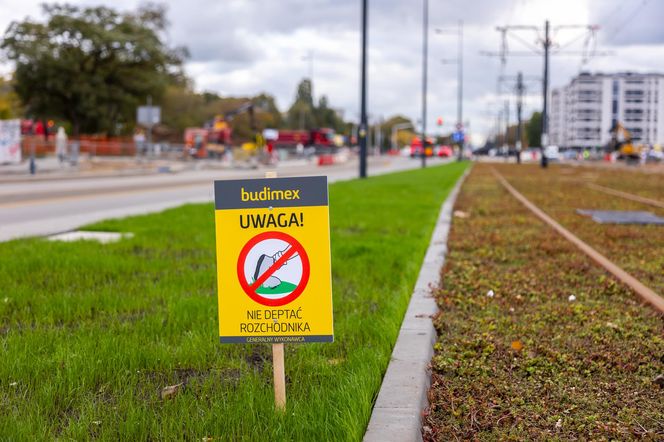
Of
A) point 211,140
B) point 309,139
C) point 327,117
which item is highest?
point 327,117

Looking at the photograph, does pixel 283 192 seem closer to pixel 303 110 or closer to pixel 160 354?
pixel 160 354

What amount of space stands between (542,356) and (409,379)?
110cm

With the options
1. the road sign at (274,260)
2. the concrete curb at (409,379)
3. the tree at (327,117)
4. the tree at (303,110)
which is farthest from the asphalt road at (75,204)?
the tree at (327,117)

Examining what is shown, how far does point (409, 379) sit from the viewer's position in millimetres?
4145

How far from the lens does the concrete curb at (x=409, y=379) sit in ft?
11.3

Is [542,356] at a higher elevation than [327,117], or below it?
below

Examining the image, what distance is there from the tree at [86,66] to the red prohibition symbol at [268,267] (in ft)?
219

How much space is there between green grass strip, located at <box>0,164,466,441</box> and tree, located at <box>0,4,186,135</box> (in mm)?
61980

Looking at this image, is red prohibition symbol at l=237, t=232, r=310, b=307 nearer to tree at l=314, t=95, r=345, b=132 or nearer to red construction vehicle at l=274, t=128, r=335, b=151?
red construction vehicle at l=274, t=128, r=335, b=151

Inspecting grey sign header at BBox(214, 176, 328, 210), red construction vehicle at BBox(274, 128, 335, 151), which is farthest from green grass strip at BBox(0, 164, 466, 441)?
red construction vehicle at BBox(274, 128, 335, 151)

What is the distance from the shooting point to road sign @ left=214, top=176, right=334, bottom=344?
364 cm

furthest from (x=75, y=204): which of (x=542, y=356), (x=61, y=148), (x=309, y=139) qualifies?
(x=309, y=139)

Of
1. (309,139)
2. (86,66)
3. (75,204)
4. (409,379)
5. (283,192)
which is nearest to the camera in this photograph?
(283,192)

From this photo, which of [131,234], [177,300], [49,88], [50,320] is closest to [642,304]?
[177,300]
